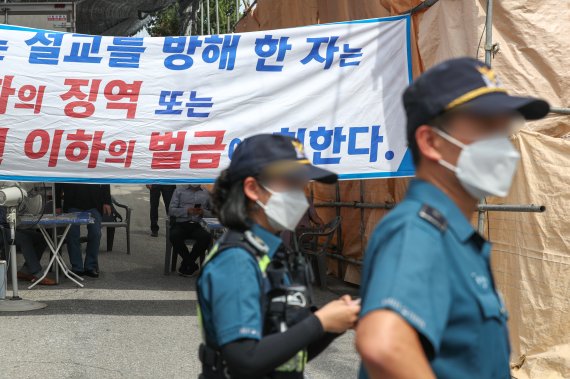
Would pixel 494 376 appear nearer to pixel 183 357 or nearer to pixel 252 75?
pixel 183 357

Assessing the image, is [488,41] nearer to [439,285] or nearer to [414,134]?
[414,134]

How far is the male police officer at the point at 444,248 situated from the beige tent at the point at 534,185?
170 inches

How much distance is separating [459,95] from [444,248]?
0.34 metres

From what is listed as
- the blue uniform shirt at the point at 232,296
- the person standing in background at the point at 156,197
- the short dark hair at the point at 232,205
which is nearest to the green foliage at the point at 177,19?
the person standing in background at the point at 156,197

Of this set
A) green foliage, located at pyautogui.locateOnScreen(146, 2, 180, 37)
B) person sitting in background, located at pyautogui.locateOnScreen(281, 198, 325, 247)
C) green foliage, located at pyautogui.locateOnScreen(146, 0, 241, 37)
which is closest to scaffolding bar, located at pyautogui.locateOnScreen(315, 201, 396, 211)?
person sitting in background, located at pyautogui.locateOnScreen(281, 198, 325, 247)

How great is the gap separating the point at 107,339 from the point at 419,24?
400 cm

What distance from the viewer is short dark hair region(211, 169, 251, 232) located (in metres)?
2.75

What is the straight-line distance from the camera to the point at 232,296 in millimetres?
2453

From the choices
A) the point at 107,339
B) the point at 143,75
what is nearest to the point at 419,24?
the point at 143,75

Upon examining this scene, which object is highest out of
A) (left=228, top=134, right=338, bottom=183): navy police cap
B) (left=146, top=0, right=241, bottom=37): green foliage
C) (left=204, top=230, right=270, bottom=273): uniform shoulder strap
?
(left=146, top=0, right=241, bottom=37): green foliage

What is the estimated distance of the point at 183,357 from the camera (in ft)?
23.3

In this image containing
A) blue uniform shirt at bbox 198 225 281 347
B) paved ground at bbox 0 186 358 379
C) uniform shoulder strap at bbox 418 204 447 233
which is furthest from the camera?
paved ground at bbox 0 186 358 379

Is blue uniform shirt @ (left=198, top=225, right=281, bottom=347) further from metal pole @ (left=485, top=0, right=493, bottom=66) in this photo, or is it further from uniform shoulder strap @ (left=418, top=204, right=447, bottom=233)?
metal pole @ (left=485, top=0, right=493, bottom=66)

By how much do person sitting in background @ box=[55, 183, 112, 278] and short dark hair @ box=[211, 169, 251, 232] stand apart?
8.02m
